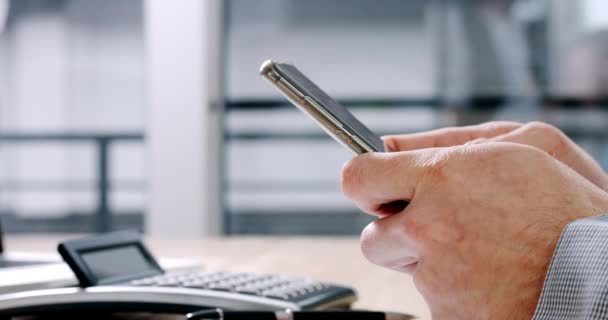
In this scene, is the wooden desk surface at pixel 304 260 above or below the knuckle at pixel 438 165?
below

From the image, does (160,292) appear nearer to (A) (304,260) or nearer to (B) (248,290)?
(B) (248,290)

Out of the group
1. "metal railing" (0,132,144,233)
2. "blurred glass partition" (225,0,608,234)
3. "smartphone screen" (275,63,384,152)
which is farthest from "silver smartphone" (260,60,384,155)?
"metal railing" (0,132,144,233)

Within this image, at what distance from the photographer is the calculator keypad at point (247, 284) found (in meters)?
0.59

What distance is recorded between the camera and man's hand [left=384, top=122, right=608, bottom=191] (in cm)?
62

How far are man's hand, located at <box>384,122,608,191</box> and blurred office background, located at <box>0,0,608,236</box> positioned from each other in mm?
3350

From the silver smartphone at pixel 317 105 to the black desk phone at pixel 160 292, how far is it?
14 cm

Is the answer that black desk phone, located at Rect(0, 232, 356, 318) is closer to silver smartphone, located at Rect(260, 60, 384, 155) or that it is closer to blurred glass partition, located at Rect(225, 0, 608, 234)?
silver smartphone, located at Rect(260, 60, 384, 155)

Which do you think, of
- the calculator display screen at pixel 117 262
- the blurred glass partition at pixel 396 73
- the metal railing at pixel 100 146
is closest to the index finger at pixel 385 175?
the calculator display screen at pixel 117 262

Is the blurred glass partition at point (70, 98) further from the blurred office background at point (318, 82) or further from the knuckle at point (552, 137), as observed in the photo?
the knuckle at point (552, 137)

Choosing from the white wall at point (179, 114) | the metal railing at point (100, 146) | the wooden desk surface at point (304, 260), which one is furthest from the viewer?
the metal railing at point (100, 146)

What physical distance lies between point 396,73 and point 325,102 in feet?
12.2

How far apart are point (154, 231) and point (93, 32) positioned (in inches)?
69.5

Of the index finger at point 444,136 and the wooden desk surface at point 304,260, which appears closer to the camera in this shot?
the index finger at point 444,136

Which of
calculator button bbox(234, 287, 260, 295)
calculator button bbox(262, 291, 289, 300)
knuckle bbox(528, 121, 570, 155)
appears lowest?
calculator button bbox(262, 291, 289, 300)
